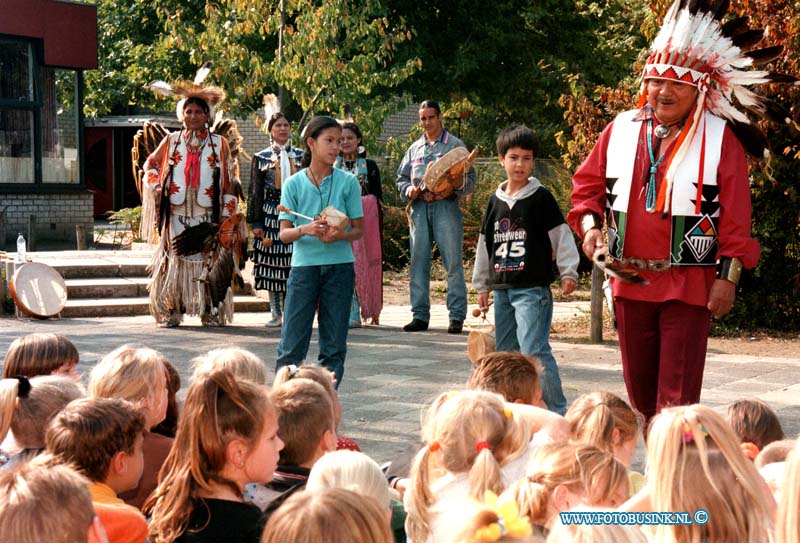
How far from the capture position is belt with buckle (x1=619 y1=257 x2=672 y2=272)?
4.84 meters

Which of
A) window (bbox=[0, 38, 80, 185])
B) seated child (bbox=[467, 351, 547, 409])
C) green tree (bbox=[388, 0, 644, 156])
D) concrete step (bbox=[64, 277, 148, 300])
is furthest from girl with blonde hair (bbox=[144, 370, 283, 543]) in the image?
green tree (bbox=[388, 0, 644, 156])

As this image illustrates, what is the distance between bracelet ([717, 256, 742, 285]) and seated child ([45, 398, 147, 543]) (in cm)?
252

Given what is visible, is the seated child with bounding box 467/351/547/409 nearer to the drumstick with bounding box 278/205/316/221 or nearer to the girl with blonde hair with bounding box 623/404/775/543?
the girl with blonde hair with bounding box 623/404/775/543

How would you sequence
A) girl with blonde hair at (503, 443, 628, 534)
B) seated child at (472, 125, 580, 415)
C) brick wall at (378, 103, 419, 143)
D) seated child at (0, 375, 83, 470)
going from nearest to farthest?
girl with blonde hair at (503, 443, 628, 534) < seated child at (0, 375, 83, 470) < seated child at (472, 125, 580, 415) < brick wall at (378, 103, 419, 143)

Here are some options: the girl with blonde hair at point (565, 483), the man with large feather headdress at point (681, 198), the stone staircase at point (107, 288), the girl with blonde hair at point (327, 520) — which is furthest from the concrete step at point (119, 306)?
the girl with blonde hair at point (327, 520)

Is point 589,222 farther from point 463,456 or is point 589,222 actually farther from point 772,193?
point 772,193

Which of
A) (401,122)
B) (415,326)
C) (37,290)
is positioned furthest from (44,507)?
(401,122)

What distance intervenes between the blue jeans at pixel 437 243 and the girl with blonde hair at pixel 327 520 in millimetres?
7760

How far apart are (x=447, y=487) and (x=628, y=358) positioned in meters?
1.85

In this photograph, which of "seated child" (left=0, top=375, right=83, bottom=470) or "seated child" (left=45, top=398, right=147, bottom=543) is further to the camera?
"seated child" (left=0, top=375, right=83, bottom=470)

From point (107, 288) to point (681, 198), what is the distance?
837cm

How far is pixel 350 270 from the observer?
6.65m

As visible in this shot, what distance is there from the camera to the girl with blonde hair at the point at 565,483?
296cm

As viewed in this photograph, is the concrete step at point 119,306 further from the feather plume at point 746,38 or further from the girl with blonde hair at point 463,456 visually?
the girl with blonde hair at point 463,456
